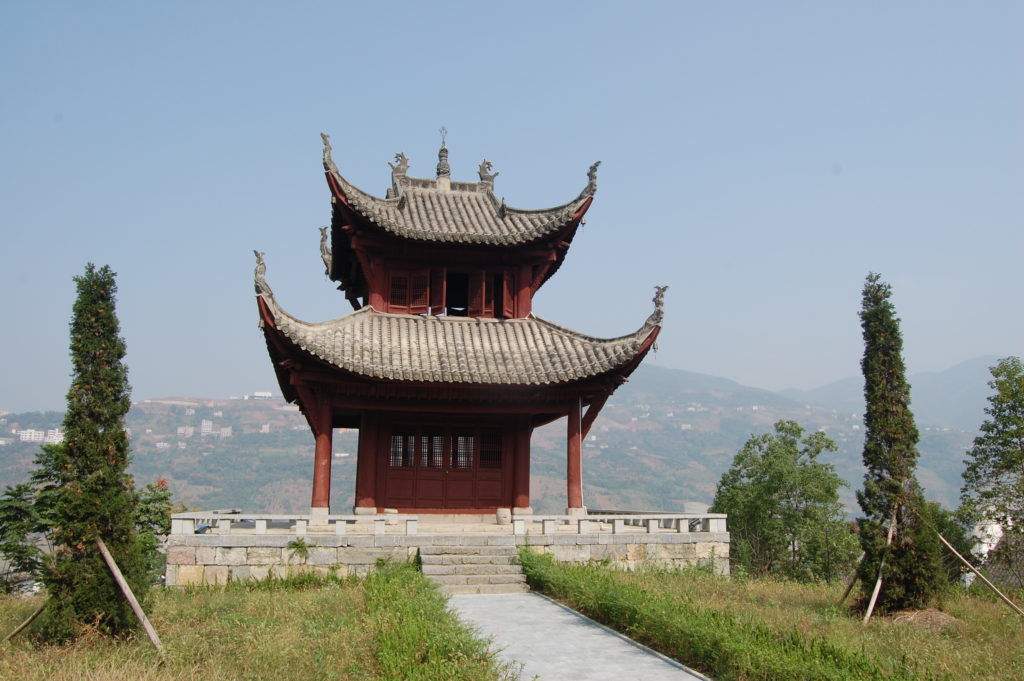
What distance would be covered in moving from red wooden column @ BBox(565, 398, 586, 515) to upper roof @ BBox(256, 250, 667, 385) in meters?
1.37

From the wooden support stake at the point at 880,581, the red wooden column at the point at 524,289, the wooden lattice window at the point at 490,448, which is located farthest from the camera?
the red wooden column at the point at 524,289

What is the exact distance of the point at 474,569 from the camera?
1623cm

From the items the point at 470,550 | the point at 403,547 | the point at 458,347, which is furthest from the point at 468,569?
the point at 458,347

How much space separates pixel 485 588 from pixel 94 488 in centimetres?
723

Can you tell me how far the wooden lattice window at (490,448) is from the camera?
21.7 metres

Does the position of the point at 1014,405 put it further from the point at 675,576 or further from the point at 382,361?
the point at 382,361

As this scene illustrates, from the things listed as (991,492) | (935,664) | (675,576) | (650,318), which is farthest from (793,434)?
(935,664)

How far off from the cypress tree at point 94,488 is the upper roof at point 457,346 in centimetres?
673

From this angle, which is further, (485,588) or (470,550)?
(470,550)

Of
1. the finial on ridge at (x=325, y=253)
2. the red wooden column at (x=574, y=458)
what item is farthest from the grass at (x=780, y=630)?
the finial on ridge at (x=325, y=253)

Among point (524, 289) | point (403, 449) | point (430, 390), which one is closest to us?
point (430, 390)

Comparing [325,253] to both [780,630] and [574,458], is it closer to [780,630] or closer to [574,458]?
[574,458]

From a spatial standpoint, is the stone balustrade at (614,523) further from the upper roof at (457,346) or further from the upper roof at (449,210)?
the upper roof at (449,210)

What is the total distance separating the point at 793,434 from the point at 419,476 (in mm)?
28559
